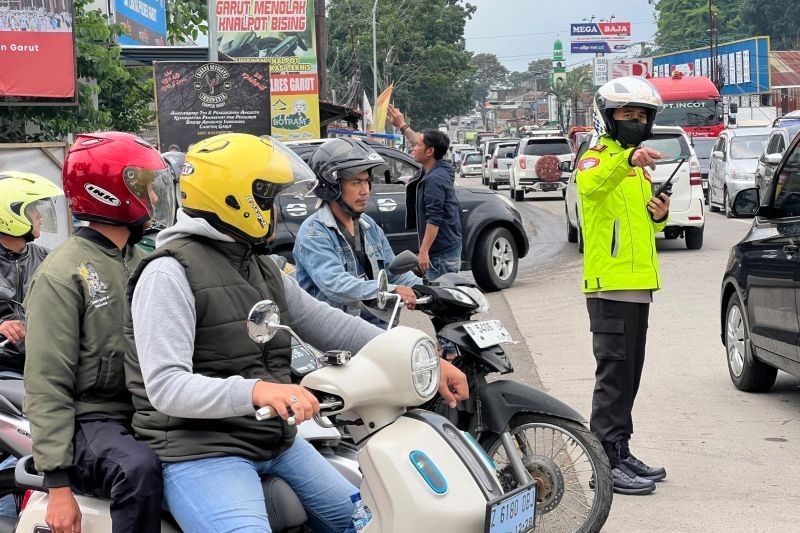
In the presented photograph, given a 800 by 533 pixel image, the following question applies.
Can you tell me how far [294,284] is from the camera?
12.1 ft

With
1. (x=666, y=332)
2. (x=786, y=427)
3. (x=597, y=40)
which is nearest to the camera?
(x=786, y=427)

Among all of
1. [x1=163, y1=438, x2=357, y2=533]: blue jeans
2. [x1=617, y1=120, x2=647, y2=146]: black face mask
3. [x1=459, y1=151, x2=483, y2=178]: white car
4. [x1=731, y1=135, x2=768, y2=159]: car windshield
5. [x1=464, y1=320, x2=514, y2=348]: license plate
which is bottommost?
[x1=163, y1=438, x2=357, y2=533]: blue jeans

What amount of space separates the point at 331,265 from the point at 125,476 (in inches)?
90.2

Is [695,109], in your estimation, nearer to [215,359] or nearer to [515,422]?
[515,422]

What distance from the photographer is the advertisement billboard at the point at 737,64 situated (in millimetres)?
69356

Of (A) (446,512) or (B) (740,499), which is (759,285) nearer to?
(B) (740,499)

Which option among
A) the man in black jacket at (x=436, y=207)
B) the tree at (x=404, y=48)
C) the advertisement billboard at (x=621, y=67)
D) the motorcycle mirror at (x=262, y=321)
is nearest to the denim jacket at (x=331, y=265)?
the motorcycle mirror at (x=262, y=321)

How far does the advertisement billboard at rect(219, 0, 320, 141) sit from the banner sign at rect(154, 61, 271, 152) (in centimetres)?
1039

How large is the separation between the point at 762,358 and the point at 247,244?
5.21 metres

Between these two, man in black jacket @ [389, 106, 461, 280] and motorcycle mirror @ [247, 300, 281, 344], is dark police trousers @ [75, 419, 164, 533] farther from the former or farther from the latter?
man in black jacket @ [389, 106, 461, 280]

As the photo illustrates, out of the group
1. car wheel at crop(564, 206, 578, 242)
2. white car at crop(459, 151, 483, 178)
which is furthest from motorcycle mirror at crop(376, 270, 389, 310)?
white car at crop(459, 151, 483, 178)

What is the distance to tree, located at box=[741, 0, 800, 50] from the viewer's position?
298 ft

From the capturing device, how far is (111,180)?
3.65m

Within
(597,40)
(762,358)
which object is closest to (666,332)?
(762,358)
